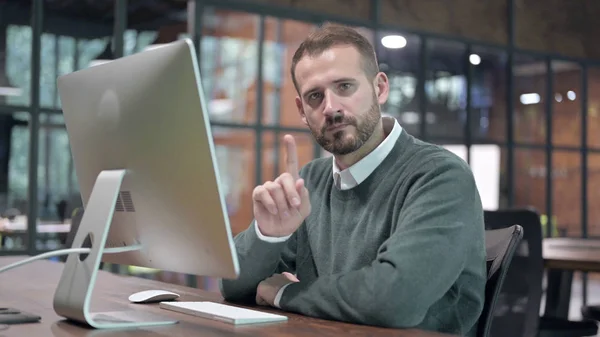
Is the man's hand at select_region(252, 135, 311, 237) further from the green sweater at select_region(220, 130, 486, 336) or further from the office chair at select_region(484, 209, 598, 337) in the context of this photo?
the office chair at select_region(484, 209, 598, 337)

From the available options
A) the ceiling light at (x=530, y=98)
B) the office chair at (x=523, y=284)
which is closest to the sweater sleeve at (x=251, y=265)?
the office chair at (x=523, y=284)

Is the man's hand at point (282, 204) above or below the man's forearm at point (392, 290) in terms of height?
above

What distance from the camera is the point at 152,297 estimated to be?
169 centimetres

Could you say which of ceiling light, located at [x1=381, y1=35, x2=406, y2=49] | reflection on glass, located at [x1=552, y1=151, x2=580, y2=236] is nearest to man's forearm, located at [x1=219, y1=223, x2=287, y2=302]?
ceiling light, located at [x1=381, y1=35, x2=406, y2=49]

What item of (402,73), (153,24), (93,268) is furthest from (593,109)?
(93,268)

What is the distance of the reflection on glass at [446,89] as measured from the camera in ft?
23.2

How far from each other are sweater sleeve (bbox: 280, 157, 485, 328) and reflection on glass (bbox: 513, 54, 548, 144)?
6.50 m

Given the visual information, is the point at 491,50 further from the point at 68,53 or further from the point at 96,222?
the point at 96,222

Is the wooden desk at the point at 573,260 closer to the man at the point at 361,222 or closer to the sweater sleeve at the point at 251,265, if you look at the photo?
the man at the point at 361,222

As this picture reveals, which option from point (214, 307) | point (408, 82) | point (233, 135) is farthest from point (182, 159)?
point (408, 82)

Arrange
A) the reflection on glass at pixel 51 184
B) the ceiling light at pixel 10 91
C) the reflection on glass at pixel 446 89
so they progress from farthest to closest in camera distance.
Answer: the reflection on glass at pixel 446 89
the reflection on glass at pixel 51 184
the ceiling light at pixel 10 91

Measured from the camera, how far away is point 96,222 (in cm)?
141

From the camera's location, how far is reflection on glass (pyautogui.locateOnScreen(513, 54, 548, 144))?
7.79 metres

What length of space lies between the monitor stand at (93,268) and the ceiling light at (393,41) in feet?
18.0
